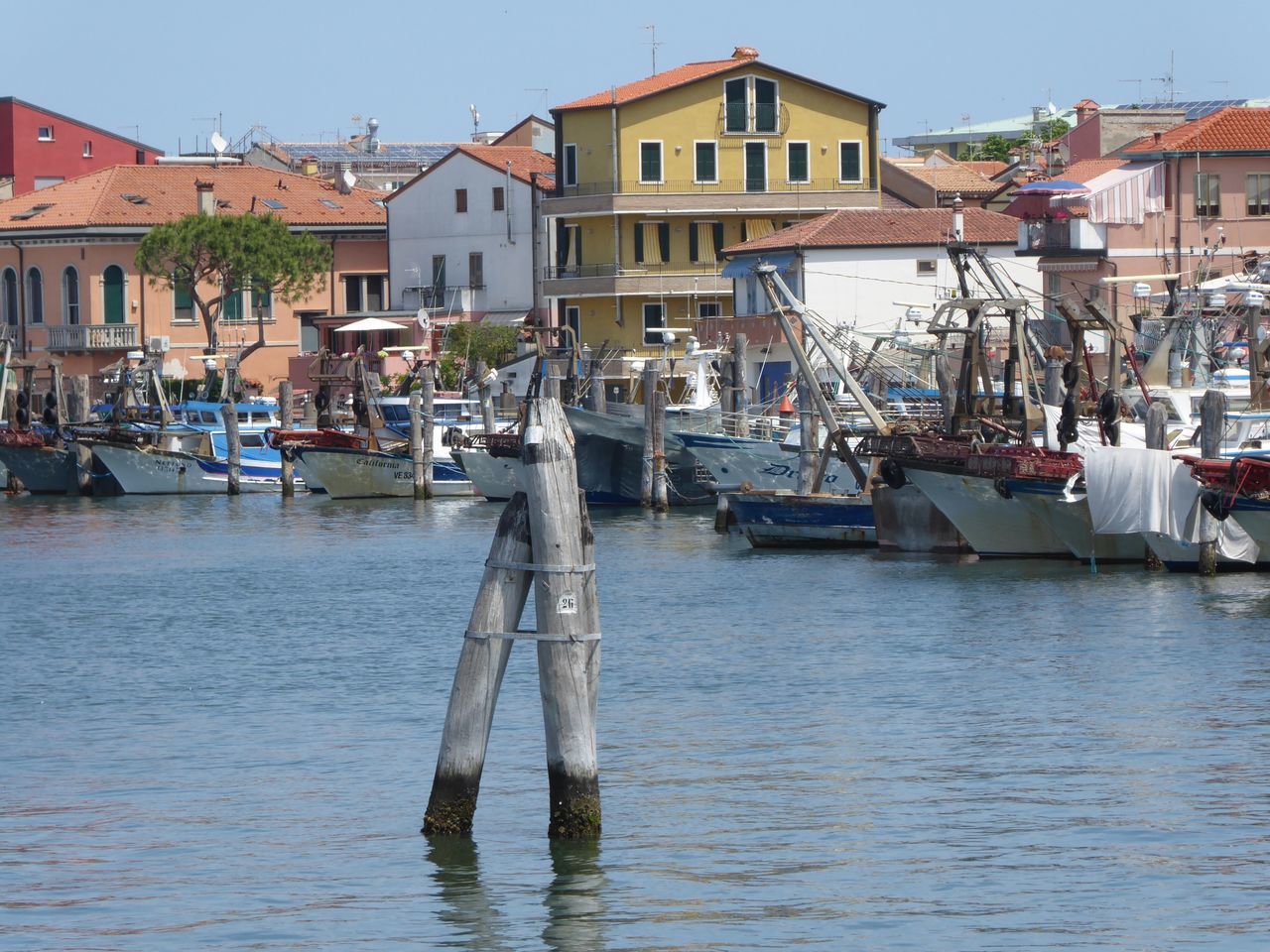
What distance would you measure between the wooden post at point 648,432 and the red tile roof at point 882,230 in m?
19.3

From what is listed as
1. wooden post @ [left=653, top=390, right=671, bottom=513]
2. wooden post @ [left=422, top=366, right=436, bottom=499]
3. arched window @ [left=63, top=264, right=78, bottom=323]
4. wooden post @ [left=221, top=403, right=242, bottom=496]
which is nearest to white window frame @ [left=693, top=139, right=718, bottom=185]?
wooden post @ [left=221, top=403, right=242, bottom=496]

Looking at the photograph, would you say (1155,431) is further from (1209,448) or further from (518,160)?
(518,160)

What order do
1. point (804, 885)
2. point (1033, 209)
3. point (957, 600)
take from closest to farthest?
point (804, 885), point (957, 600), point (1033, 209)

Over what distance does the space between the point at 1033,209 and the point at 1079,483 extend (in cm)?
3771

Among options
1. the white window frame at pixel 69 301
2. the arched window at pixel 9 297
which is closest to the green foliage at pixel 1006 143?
the white window frame at pixel 69 301

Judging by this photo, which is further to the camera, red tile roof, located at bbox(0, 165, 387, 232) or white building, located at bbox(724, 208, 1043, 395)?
red tile roof, located at bbox(0, 165, 387, 232)

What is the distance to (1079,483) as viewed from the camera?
3812cm

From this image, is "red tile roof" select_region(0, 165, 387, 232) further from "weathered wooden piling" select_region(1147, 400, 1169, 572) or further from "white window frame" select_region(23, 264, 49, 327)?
"weathered wooden piling" select_region(1147, 400, 1169, 572)

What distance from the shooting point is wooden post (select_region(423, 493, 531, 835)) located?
53.3 feet

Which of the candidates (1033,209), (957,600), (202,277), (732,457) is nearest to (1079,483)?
(957,600)

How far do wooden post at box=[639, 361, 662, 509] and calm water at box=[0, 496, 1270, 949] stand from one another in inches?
607

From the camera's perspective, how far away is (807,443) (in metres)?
45.8

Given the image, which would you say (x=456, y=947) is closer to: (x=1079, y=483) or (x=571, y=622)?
(x=571, y=622)

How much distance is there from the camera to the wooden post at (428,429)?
60.4 m
